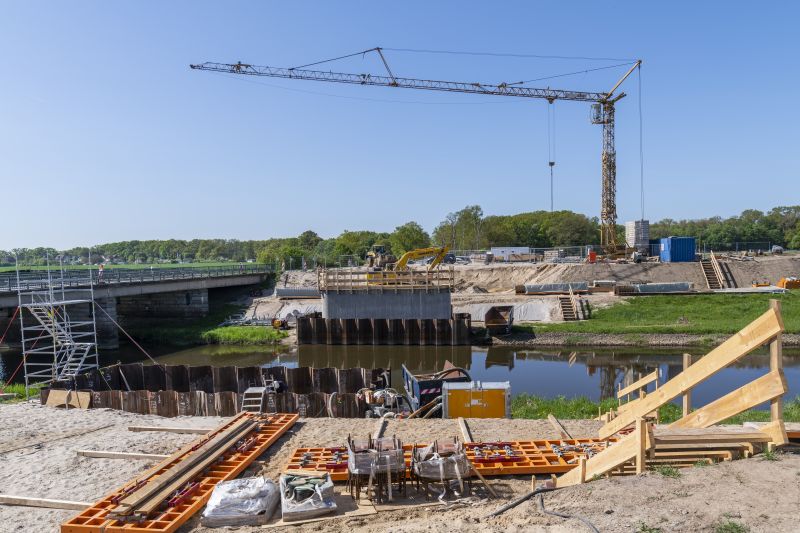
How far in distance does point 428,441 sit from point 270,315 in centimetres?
3846

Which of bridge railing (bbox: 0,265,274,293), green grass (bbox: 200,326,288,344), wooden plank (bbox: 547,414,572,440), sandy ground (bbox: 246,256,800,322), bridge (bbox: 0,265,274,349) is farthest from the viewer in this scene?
sandy ground (bbox: 246,256,800,322)

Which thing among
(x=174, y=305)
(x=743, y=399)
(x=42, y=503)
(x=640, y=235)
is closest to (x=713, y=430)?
(x=743, y=399)

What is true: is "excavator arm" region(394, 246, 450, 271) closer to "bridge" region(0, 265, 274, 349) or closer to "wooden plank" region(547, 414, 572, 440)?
"bridge" region(0, 265, 274, 349)

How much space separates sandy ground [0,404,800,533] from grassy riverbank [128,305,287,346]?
26.2 metres

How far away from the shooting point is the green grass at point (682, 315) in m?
36.9

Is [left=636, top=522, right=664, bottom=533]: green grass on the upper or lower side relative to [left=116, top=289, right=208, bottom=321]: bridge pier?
upper

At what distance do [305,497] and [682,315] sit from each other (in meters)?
38.9

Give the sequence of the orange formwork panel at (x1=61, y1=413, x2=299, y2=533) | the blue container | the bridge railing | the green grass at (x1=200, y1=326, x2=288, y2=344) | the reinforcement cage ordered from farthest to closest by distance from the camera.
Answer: the blue container, the green grass at (x1=200, y1=326, x2=288, y2=344), the reinforcement cage, the bridge railing, the orange formwork panel at (x1=61, y1=413, x2=299, y2=533)

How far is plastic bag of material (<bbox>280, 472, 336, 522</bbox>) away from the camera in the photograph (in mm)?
8391

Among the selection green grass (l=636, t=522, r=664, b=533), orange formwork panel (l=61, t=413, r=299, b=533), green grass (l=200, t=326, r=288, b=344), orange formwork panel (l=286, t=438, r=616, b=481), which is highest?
green grass (l=636, t=522, r=664, b=533)

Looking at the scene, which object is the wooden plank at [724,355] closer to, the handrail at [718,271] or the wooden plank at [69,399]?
the wooden plank at [69,399]

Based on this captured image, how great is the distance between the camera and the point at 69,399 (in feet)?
59.7

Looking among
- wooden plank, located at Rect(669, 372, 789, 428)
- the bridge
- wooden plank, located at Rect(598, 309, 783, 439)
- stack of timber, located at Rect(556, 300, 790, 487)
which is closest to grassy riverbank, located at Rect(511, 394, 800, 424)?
wooden plank, located at Rect(669, 372, 789, 428)

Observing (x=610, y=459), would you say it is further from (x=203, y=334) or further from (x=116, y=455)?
(x=203, y=334)
